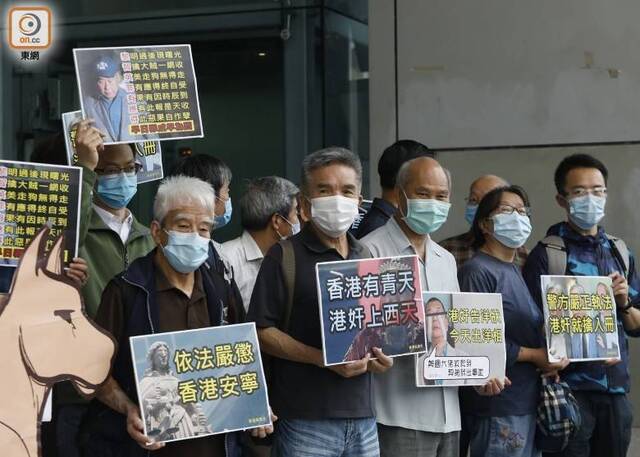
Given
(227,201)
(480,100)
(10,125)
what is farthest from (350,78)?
(227,201)

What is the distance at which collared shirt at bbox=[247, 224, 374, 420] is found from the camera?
14.4 feet

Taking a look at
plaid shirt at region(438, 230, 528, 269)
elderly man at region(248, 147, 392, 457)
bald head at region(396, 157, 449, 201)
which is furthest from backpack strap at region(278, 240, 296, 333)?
plaid shirt at region(438, 230, 528, 269)

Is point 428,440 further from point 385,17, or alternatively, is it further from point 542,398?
point 385,17

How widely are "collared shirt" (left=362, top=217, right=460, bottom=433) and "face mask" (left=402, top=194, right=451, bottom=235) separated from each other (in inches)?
3.6

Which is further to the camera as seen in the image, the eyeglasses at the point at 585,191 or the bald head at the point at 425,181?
the eyeglasses at the point at 585,191

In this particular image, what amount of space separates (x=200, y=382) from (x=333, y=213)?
877 millimetres

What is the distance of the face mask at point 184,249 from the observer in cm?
418

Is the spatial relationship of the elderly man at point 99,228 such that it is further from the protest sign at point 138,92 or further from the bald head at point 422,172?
the bald head at point 422,172

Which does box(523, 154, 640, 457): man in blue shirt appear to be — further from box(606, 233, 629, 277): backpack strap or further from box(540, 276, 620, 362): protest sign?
box(540, 276, 620, 362): protest sign

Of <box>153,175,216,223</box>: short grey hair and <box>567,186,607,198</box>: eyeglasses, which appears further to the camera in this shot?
<box>567,186,607,198</box>: eyeglasses

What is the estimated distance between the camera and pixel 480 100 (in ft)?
28.6

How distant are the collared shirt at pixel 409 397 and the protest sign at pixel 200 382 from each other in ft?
2.49

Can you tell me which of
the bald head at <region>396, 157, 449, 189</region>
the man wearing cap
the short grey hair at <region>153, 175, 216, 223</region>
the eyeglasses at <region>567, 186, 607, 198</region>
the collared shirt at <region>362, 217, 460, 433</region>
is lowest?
the collared shirt at <region>362, 217, 460, 433</region>

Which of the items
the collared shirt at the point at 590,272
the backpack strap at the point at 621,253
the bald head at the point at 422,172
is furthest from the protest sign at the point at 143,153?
the backpack strap at the point at 621,253
